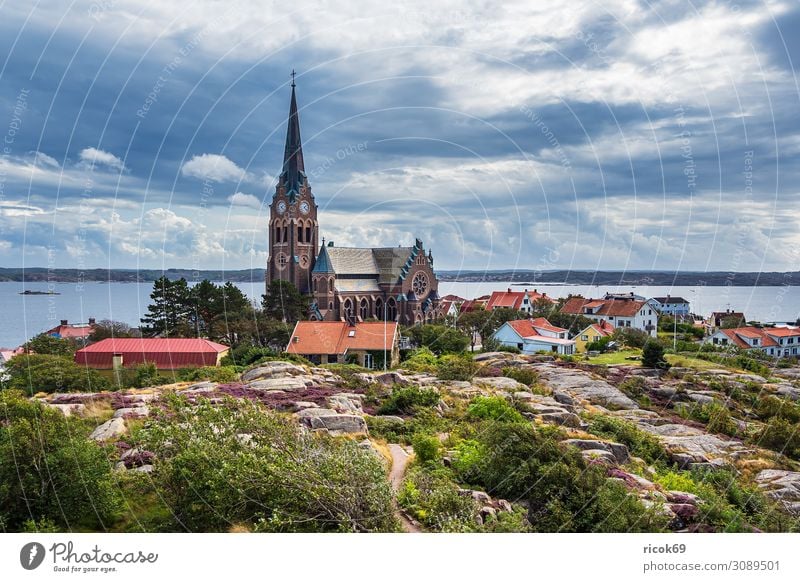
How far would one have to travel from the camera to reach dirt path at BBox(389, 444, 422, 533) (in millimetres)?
12023

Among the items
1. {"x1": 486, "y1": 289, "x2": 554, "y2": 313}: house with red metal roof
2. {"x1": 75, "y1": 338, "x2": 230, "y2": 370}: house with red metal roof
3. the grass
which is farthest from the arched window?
{"x1": 75, "y1": 338, "x2": 230, "y2": 370}: house with red metal roof

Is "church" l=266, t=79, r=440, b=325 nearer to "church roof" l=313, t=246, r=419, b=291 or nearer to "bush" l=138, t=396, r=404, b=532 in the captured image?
"church roof" l=313, t=246, r=419, b=291

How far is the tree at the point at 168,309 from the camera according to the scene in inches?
1784

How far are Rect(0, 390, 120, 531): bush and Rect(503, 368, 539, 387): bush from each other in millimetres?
22238

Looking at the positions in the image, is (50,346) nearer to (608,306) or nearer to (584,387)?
(584,387)

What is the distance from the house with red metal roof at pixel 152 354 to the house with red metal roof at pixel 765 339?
1470 inches

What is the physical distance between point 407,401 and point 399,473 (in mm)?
7534

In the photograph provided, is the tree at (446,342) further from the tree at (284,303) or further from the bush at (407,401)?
the bush at (407,401)

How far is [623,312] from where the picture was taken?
60031mm
